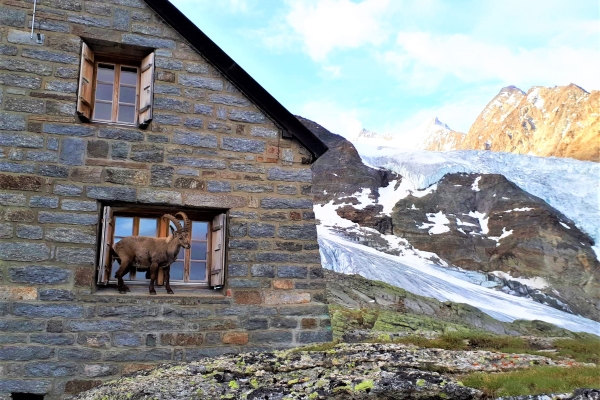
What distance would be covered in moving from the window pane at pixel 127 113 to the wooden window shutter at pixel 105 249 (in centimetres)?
159

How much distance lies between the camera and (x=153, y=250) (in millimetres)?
8469

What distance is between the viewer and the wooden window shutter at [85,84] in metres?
8.41

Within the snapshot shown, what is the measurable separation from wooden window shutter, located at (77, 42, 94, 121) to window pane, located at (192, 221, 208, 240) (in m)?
2.41

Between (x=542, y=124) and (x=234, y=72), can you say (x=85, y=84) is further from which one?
(x=542, y=124)

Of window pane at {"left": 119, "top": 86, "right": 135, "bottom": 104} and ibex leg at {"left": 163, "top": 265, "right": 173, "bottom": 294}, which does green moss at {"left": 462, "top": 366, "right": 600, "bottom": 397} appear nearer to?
ibex leg at {"left": 163, "top": 265, "right": 173, "bottom": 294}

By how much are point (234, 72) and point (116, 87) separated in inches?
78.2

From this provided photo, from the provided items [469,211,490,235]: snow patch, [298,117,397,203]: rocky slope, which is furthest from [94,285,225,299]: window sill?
[298,117,397,203]: rocky slope

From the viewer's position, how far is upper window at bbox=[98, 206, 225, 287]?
8547 mm

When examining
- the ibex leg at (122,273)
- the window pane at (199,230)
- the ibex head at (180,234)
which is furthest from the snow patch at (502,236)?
the ibex leg at (122,273)

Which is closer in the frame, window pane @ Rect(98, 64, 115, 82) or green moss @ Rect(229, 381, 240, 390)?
green moss @ Rect(229, 381, 240, 390)

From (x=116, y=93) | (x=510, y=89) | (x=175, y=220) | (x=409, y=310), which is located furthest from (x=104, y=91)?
(x=510, y=89)

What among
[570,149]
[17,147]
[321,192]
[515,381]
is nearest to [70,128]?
[17,147]

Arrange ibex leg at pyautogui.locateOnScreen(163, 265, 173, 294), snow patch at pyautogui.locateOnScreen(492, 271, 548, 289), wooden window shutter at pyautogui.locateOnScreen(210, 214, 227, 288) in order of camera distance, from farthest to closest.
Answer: snow patch at pyautogui.locateOnScreen(492, 271, 548, 289) < wooden window shutter at pyautogui.locateOnScreen(210, 214, 227, 288) < ibex leg at pyautogui.locateOnScreen(163, 265, 173, 294)

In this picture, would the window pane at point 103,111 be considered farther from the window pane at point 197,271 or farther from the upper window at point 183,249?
the window pane at point 197,271
